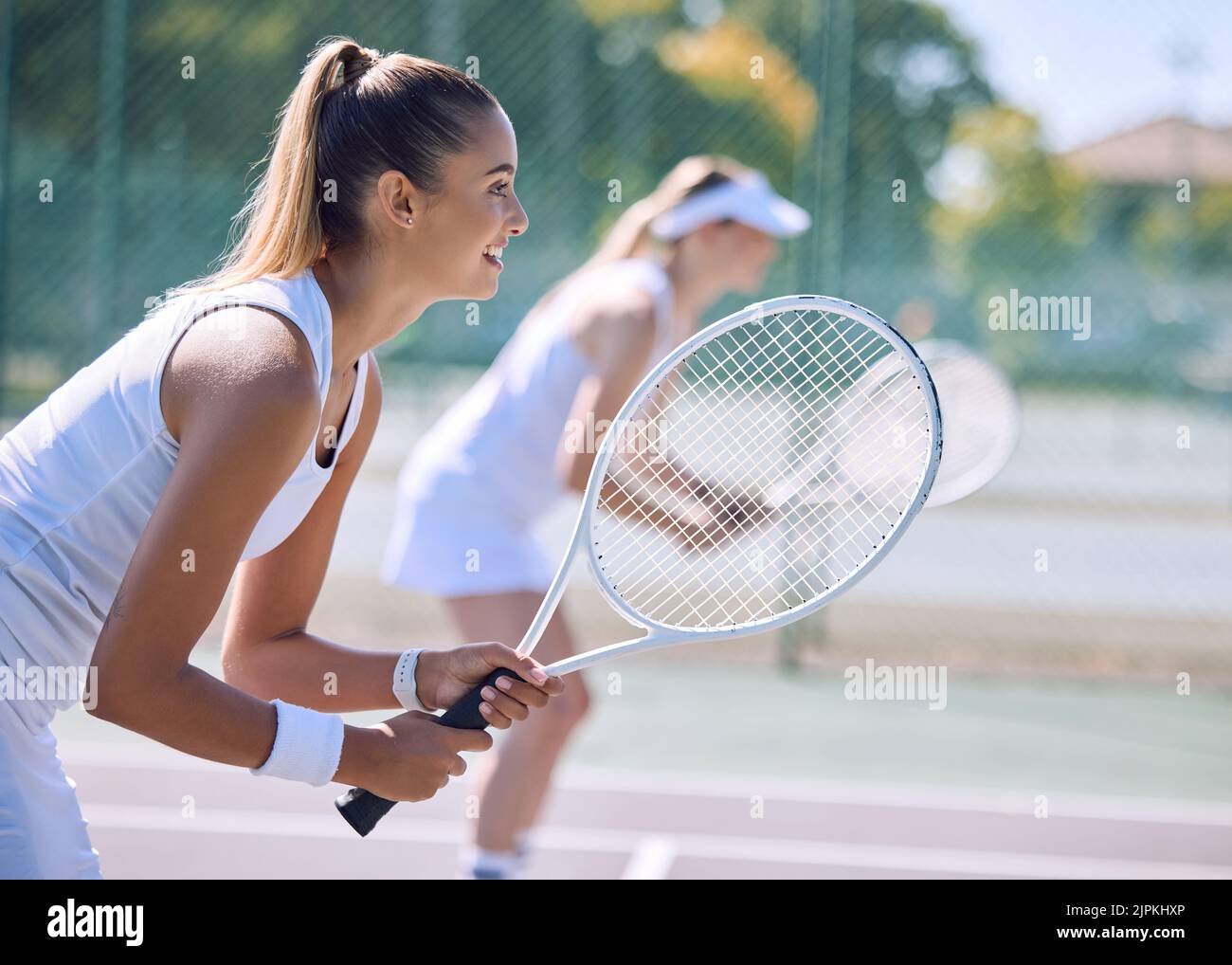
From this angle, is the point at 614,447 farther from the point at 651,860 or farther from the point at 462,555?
the point at 651,860

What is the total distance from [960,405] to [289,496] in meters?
2.65

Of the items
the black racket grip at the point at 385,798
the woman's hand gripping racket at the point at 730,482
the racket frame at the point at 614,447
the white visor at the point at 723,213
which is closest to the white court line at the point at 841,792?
the woman's hand gripping racket at the point at 730,482

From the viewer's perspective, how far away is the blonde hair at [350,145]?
59.0 inches

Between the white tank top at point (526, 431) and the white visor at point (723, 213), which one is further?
the white visor at point (723, 213)

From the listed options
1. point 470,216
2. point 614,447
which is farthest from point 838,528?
point 470,216

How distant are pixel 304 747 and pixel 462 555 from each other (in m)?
1.39

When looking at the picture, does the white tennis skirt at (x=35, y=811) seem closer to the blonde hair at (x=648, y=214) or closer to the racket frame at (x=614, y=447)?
the racket frame at (x=614, y=447)

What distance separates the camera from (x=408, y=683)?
1.64 meters

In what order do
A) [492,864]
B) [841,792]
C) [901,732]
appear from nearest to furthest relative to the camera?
[492,864] < [841,792] < [901,732]

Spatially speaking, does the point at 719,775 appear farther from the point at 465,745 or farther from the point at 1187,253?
the point at 1187,253

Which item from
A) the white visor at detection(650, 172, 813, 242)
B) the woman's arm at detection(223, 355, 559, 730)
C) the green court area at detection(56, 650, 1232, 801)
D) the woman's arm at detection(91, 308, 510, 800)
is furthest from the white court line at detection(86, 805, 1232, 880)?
the woman's arm at detection(91, 308, 510, 800)

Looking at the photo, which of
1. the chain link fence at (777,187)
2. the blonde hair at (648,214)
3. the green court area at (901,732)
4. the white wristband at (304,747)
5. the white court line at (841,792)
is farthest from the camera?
the chain link fence at (777,187)

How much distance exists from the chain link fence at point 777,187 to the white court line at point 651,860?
66.4 inches

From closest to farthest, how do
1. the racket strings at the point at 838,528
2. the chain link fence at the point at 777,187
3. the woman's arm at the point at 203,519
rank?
the woman's arm at the point at 203,519 → the racket strings at the point at 838,528 → the chain link fence at the point at 777,187
